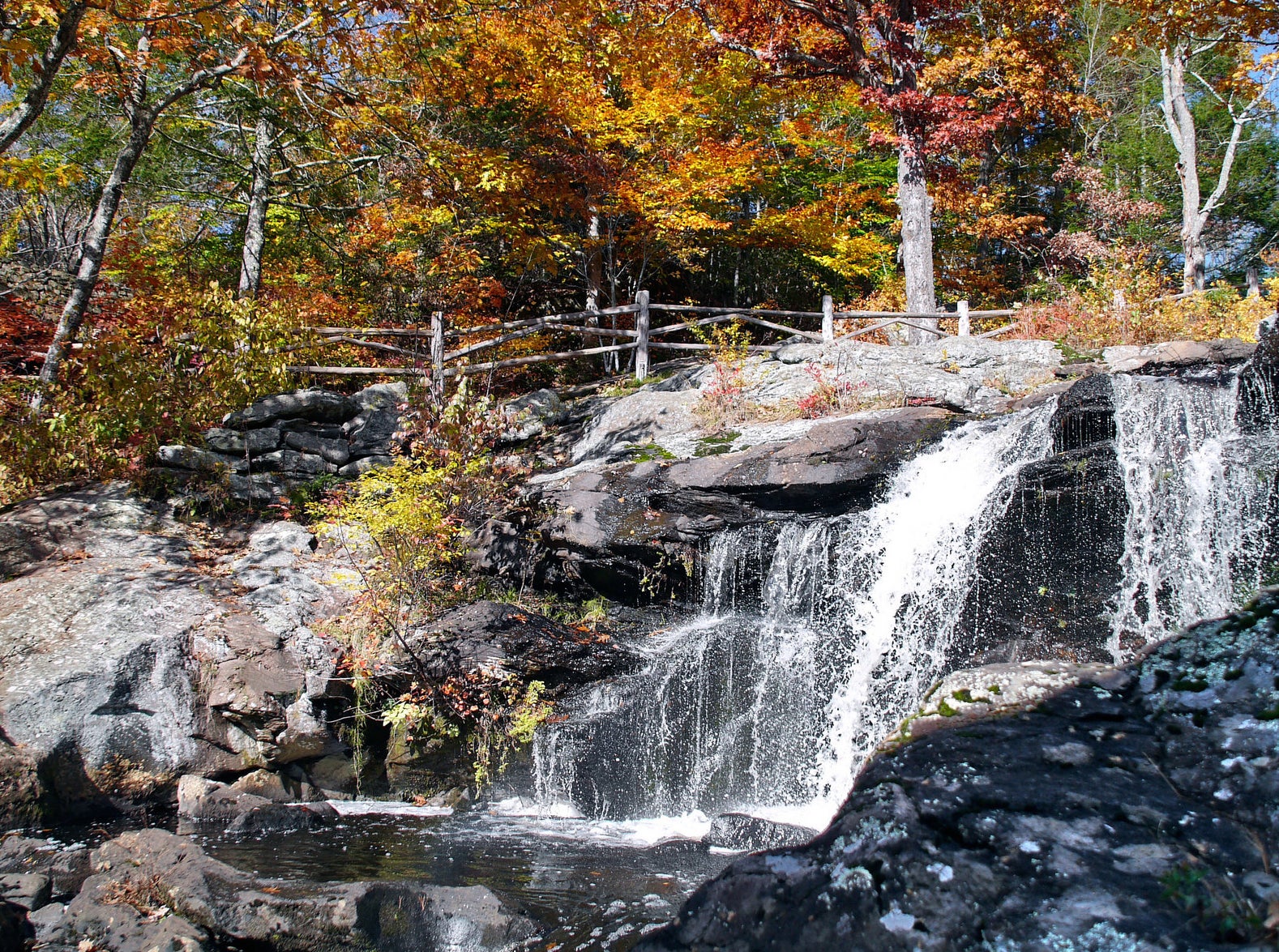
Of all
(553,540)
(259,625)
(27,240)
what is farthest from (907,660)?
(27,240)

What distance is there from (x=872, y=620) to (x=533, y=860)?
371 cm

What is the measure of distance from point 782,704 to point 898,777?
4.66m

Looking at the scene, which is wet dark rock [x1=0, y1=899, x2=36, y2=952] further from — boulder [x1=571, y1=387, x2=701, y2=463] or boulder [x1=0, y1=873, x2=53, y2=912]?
boulder [x1=571, y1=387, x2=701, y2=463]

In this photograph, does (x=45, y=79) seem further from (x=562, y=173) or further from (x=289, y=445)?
(x=562, y=173)

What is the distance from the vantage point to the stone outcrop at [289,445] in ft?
32.0

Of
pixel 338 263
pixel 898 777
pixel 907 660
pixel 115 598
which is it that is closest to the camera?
pixel 898 777

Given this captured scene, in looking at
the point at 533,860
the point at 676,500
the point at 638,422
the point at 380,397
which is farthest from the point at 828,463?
the point at 380,397

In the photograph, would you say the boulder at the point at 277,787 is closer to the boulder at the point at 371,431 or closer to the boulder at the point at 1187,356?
the boulder at the point at 371,431

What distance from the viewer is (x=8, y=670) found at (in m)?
6.58

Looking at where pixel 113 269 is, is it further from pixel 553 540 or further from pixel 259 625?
pixel 553 540

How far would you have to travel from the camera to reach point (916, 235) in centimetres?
1353

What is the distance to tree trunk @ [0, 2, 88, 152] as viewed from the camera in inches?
230

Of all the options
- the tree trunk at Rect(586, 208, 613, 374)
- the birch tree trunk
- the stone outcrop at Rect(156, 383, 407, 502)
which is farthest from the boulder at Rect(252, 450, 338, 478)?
the birch tree trunk

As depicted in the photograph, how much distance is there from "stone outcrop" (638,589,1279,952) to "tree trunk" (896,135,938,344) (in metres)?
11.3
